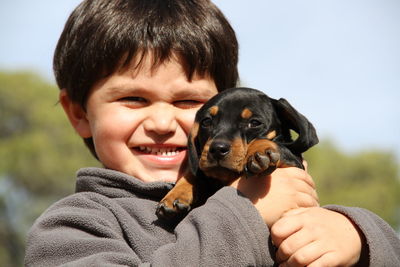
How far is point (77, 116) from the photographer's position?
147 inches

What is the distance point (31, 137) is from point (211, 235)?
89.2 feet

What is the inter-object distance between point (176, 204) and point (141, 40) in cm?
108

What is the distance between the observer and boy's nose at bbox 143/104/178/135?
3.26 m

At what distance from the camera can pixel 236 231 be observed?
239cm

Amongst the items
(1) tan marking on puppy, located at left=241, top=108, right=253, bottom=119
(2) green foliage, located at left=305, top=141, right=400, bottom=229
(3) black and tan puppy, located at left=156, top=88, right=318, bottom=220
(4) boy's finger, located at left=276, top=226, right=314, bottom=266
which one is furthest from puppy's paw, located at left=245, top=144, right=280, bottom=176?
(2) green foliage, located at left=305, top=141, right=400, bottom=229

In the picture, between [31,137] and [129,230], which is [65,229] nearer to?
[129,230]

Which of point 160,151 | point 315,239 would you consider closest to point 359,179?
point 160,151

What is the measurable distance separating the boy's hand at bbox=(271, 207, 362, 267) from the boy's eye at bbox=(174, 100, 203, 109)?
104cm

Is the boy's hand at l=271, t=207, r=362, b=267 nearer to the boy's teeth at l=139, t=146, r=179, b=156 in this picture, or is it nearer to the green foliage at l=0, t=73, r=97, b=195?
the boy's teeth at l=139, t=146, r=179, b=156

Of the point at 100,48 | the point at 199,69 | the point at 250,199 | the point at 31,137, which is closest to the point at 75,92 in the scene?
the point at 100,48

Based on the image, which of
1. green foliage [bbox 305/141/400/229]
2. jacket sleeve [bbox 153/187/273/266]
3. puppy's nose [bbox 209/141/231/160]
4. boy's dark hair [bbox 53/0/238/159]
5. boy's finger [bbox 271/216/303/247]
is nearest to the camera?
jacket sleeve [bbox 153/187/273/266]

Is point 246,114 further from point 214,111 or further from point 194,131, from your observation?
point 194,131

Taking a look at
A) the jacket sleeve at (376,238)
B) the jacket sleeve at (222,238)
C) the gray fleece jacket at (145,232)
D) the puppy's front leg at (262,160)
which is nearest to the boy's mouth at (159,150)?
the gray fleece jacket at (145,232)

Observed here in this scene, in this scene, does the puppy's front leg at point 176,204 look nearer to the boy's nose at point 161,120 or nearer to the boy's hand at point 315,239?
the boy's nose at point 161,120
